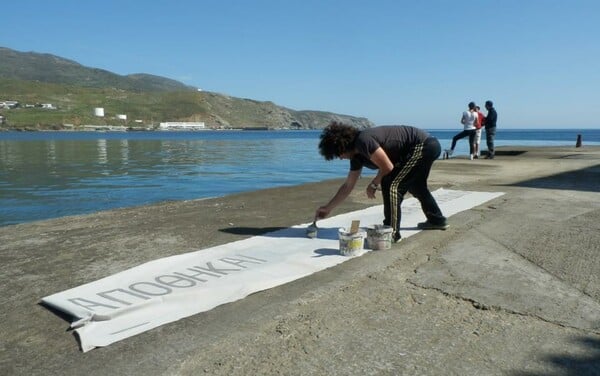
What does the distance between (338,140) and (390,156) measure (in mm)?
804

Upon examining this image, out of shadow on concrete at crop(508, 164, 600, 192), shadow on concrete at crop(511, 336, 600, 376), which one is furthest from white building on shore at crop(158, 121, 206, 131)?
shadow on concrete at crop(511, 336, 600, 376)

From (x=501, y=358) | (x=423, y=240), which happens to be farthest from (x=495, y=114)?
(x=501, y=358)

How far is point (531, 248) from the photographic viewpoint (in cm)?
487

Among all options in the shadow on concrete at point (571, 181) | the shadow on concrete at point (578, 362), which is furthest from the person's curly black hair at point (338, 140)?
the shadow on concrete at point (571, 181)

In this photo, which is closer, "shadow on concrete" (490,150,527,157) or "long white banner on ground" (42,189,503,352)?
"long white banner on ground" (42,189,503,352)

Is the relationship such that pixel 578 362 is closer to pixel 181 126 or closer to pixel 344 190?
pixel 344 190

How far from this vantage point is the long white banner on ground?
3.19 metres

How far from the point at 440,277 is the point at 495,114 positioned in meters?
14.1

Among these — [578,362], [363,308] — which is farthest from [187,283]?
[578,362]

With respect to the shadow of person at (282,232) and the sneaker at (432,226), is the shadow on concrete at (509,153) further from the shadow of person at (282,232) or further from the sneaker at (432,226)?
the shadow of person at (282,232)

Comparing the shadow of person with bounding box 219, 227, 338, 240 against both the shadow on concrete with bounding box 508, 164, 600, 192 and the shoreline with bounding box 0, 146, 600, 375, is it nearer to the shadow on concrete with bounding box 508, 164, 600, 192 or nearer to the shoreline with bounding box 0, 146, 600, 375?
the shoreline with bounding box 0, 146, 600, 375

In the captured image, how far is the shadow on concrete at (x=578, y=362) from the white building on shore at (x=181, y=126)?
17893 cm

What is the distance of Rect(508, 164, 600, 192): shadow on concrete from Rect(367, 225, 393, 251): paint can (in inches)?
246

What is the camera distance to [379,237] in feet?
16.1
